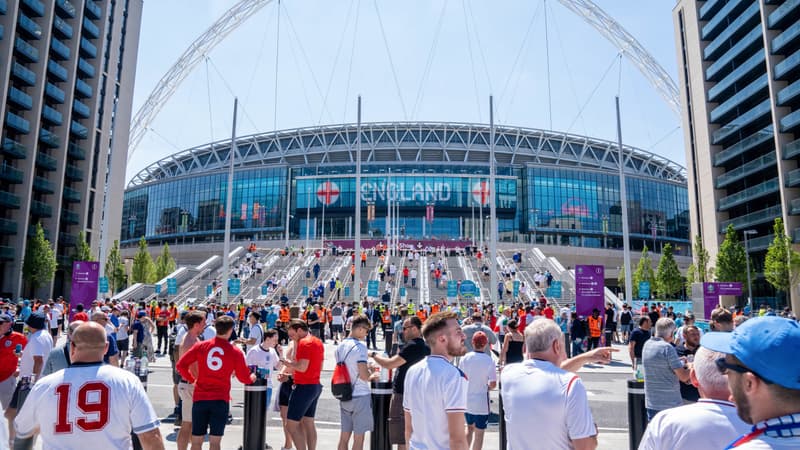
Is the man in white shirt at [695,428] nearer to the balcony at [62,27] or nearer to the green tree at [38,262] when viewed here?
the green tree at [38,262]

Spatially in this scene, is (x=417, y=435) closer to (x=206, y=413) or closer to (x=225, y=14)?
(x=206, y=413)

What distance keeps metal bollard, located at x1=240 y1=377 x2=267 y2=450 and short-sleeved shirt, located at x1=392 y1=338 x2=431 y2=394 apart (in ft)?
7.12

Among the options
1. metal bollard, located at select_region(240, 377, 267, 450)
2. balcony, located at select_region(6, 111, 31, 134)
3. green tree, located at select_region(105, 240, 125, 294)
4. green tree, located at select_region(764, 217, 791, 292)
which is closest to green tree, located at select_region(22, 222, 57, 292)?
green tree, located at select_region(105, 240, 125, 294)

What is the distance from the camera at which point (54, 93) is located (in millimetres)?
58500

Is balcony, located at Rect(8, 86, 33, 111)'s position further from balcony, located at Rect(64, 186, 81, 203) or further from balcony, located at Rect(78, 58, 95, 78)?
balcony, located at Rect(64, 186, 81, 203)

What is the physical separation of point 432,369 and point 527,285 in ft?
126

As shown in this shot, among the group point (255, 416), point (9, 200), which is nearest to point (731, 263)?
point (255, 416)

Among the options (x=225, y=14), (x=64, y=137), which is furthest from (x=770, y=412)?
(x=225, y=14)

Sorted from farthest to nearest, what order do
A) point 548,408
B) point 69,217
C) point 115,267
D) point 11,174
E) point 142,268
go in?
point 142,268, point 69,217, point 115,267, point 11,174, point 548,408

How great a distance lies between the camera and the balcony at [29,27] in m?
54.0

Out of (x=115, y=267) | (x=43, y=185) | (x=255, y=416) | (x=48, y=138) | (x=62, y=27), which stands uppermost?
(x=62, y=27)

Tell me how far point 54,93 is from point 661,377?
6668 centimetres

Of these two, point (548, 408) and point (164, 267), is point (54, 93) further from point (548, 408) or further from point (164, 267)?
point (548, 408)

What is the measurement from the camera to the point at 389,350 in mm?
19125
